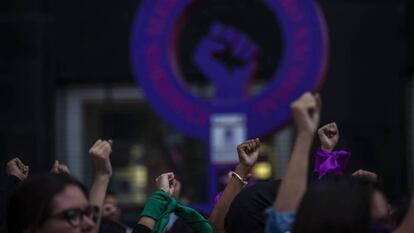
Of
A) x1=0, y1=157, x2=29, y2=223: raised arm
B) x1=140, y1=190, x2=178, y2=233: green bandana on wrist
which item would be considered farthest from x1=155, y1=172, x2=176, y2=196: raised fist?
x1=0, y1=157, x2=29, y2=223: raised arm

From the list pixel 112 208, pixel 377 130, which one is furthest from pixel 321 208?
pixel 377 130

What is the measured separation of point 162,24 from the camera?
32.9 feet

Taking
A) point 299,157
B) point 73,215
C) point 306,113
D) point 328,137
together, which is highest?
point 306,113

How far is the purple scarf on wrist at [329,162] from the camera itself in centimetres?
387

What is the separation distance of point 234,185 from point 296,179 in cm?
107

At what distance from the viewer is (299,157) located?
3.03 metres

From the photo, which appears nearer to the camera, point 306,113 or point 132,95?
point 306,113

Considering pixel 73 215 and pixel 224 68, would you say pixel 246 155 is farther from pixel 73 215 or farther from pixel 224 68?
pixel 224 68

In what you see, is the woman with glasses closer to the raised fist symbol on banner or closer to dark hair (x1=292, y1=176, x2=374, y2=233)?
dark hair (x1=292, y1=176, x2=374, y2=233)

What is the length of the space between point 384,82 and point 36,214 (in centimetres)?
884

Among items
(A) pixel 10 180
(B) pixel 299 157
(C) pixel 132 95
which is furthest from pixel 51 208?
(C) pixel 132 95

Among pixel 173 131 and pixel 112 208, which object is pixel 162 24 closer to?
pixel 173 131

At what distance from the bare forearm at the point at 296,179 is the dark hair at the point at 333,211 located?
5cm

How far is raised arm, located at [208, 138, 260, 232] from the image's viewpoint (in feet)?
13.3
